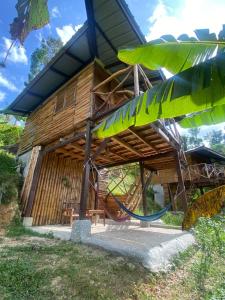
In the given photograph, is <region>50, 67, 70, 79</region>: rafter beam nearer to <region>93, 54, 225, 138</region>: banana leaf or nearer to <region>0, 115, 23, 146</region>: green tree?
<region>93, 54, 225, 138</region>: banana leaf

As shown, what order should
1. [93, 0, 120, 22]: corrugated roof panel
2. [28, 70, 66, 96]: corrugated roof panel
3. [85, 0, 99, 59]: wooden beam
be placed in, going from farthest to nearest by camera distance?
[28, 70, 66, 96]: corrugated roof panel → [85, 0, 99, 59]: wooden beam → [93, 0, 120, 22]: corrugated roof panel

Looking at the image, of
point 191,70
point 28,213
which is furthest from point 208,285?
point 28,213

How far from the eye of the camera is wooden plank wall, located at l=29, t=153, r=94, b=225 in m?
7.91

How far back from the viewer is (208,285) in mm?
3094

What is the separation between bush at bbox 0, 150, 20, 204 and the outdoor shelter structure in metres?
0.50

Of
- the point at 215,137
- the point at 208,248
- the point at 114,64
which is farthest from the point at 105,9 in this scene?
the point at 215,137

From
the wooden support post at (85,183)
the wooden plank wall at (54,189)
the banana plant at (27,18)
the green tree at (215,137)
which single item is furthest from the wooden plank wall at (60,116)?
the green tree at (215,137)

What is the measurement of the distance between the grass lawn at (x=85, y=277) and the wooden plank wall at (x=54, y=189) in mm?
4053

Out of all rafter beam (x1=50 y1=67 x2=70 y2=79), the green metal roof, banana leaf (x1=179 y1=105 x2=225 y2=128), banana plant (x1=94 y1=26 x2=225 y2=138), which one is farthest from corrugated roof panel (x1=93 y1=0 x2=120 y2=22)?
banana leaf (x1=179 y1=105 x2=225 y2=128)

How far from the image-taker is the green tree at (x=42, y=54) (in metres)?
21.9

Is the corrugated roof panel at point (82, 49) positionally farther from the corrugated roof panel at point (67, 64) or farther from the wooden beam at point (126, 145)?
the wooden beam at point (126, 145)

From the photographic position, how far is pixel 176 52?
2438 millimetres

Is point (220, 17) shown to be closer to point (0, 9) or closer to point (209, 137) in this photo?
point (0, 9)

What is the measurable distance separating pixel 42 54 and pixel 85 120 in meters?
19.7
